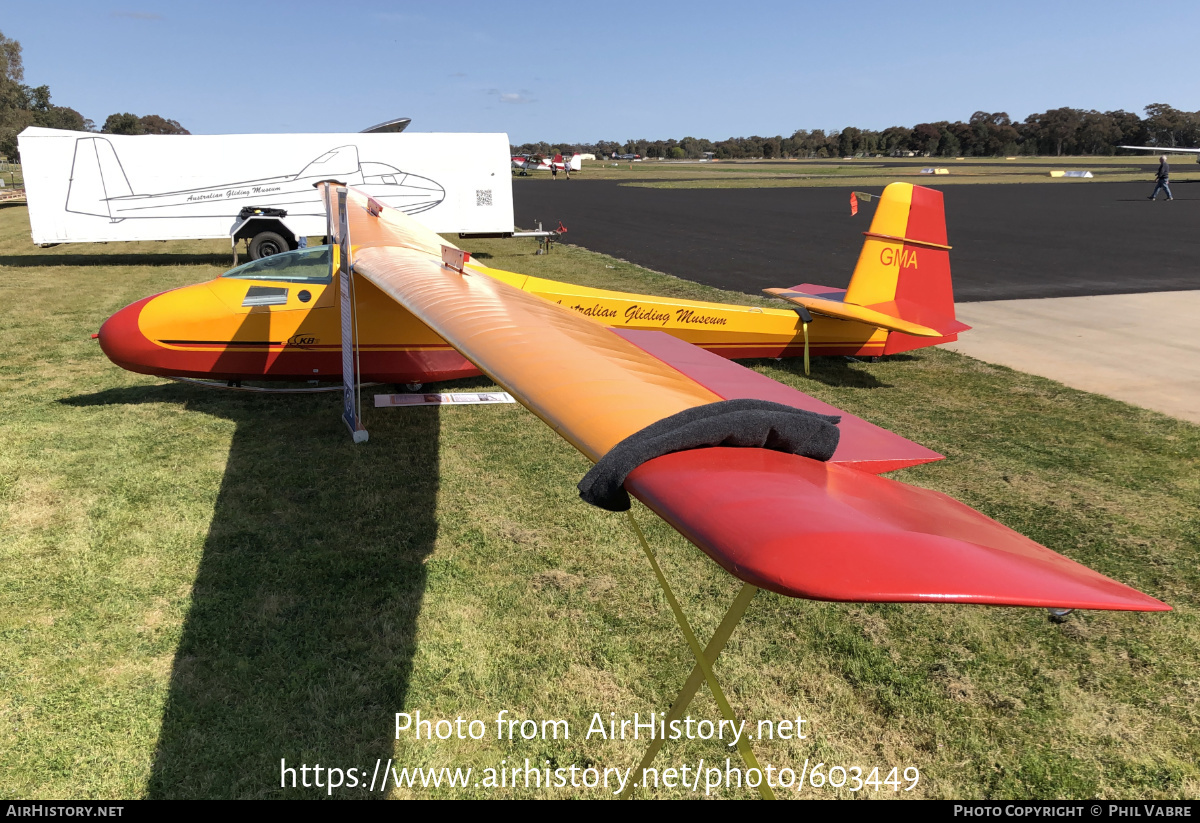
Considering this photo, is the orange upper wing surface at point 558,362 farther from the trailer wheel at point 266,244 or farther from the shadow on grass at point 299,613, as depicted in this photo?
the trailer wheel at point 266,244

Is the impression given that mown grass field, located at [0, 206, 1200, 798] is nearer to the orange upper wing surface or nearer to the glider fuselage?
the glider fuselage

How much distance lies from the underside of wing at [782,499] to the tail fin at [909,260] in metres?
6.85

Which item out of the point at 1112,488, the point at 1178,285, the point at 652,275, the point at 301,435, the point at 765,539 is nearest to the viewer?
the point at 765,539

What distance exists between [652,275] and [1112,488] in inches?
510

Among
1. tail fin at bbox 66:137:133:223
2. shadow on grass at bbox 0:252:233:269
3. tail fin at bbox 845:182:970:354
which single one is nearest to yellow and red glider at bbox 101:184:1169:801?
tail fin at bbox 845:182:970:354

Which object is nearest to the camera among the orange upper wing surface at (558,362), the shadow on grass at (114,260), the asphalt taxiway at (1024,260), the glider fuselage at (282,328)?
the orange upper wing surface at (558,362)

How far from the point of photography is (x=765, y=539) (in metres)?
1.52

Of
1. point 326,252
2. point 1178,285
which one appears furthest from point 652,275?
point 1178,285

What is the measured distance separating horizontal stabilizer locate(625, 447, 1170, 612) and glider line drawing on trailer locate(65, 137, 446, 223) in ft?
55.1

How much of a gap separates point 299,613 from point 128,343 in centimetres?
464

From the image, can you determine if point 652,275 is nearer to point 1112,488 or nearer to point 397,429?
point 397,429

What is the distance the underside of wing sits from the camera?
143 cm

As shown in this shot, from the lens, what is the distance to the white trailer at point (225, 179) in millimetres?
17203

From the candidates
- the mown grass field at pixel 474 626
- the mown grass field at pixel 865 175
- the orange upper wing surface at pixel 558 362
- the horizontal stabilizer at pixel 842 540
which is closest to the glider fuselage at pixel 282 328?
the mown grass field at pixel 474 626
